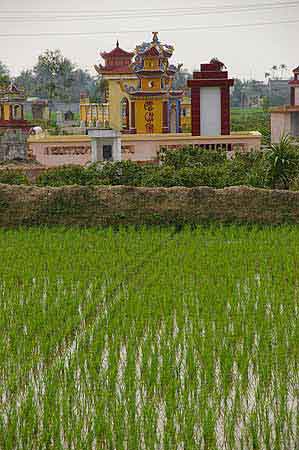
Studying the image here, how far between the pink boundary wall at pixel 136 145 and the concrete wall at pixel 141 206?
7.85 metres

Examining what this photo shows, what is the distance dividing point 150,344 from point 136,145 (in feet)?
49.0

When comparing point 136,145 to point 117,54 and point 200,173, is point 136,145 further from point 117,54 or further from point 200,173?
point 117,54

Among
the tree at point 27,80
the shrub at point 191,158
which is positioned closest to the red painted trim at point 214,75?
the shrub at point 191,158

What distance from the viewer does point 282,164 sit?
15695 millimetres

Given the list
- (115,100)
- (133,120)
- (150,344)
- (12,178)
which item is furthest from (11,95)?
(150,344)

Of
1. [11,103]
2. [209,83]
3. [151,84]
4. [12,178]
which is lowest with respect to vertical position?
[12,178]

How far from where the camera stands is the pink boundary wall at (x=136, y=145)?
21.8 m

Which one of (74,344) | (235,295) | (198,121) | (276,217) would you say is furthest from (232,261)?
(198,121)

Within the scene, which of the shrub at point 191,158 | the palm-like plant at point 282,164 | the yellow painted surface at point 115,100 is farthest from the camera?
the yellow painted surface at point 115,100

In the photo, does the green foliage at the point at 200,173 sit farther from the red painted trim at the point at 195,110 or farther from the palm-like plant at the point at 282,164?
the red painted trim at the point at 195,110

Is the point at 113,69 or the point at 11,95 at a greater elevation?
the point at 113,69

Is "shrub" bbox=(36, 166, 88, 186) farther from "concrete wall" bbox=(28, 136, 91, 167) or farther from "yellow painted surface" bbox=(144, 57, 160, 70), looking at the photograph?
"yellow painted surface" bbox=(144, 57, 160, 70)

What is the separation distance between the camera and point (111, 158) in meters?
21.7

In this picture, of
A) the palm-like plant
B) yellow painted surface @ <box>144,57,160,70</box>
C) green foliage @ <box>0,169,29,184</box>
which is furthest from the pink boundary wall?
the palm-like plant
